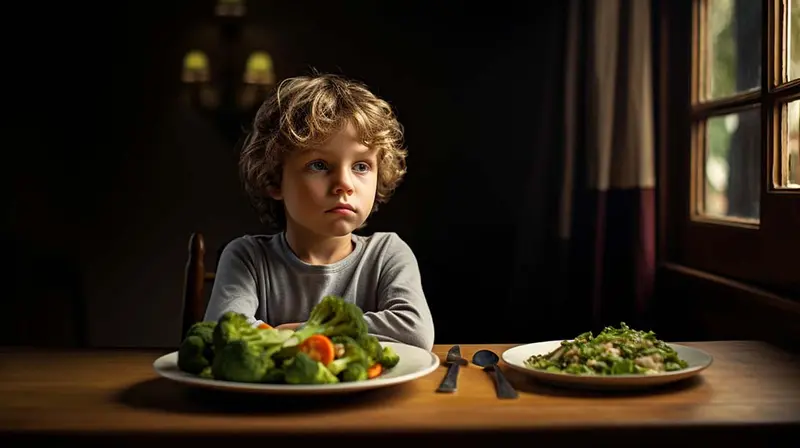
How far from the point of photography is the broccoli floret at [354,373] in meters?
1.01

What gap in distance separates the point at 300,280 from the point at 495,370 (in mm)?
510

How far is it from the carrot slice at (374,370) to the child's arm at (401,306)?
26 centimetres

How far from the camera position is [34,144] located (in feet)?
9.78

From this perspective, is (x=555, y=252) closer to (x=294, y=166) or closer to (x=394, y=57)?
(x=394, y=57)

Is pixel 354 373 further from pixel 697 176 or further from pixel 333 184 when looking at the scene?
pixel 697 176

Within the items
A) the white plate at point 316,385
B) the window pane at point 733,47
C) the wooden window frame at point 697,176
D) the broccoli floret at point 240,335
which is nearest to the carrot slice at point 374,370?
the white plate at point 316,385

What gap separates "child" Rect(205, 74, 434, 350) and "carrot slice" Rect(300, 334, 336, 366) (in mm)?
330

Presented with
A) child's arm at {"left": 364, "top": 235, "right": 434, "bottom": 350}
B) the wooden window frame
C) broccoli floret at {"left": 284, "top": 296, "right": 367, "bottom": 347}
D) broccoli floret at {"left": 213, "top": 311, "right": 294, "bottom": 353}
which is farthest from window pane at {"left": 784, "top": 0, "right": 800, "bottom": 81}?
broccoli floret at {"left": 213, "top": 311, "right": 294, "bottom": 353}

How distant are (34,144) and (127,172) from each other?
34 centimetres

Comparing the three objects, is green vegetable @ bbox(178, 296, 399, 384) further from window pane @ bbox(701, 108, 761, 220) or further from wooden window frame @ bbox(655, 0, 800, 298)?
window pane @ bbox(701, 108, 761, 220)

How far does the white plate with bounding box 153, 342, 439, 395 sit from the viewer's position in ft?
3.14

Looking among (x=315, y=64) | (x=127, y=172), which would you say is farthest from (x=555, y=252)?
(x=127, y=172)

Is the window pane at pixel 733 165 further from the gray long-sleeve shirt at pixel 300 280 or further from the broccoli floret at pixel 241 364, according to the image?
the broccoli floret at pixel 241 364

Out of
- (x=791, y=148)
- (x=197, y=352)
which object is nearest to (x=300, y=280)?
(x=197, y=352)
